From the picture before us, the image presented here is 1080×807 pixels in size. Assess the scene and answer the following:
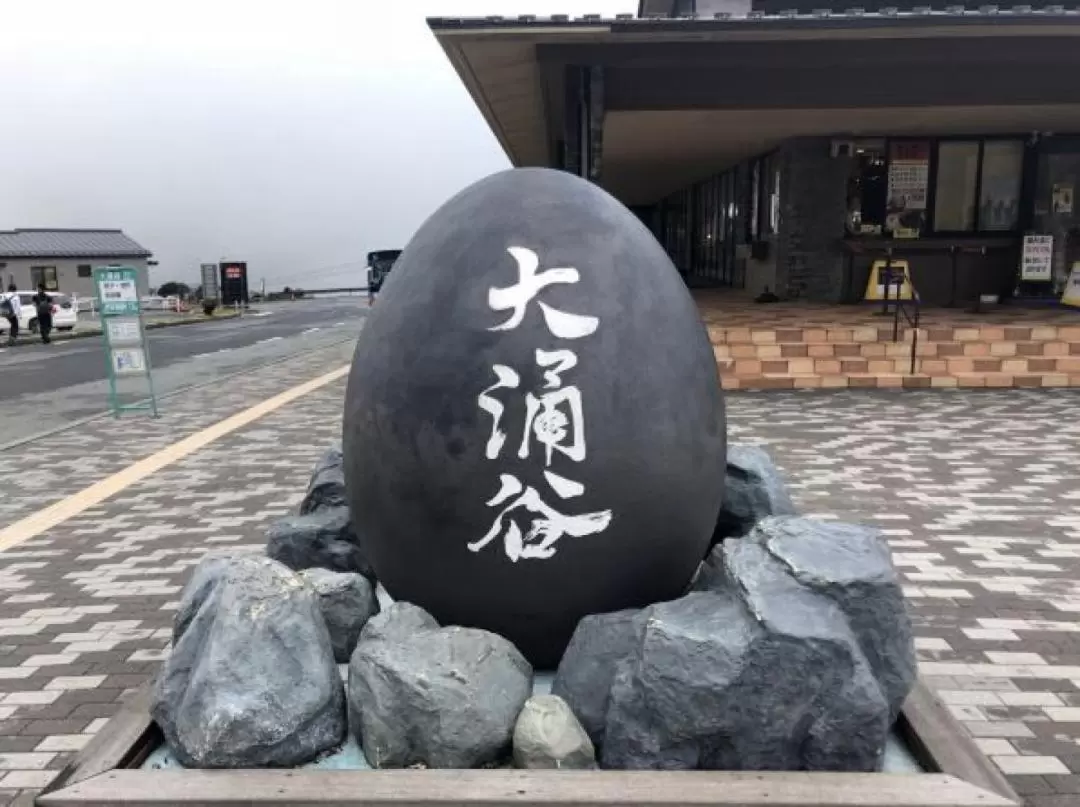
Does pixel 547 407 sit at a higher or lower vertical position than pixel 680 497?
higher

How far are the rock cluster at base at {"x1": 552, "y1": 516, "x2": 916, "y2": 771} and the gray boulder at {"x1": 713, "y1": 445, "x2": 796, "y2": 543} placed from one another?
132 centimetres

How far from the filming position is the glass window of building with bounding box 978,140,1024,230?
54.6 ft

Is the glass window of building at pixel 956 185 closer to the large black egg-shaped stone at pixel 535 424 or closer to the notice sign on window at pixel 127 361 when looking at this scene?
the notice sign on window at pixel 127 361

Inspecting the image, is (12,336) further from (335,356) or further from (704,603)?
(704,603)

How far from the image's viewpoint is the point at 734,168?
2167 cm

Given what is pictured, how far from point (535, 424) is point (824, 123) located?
13.7 metres

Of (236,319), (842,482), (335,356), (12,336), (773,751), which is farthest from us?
(236,319)

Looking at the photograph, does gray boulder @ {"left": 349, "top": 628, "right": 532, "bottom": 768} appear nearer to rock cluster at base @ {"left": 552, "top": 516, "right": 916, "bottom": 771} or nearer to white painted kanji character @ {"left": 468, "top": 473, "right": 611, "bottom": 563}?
rock cluster at base @ {"left": 552, "top": 516, "right": 916, "bottom": 771}

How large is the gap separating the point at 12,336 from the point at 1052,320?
28.7 meters

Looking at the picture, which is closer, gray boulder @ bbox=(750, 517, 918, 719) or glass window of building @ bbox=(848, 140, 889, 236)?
gray boulder @ bbox=(750, 517, 918, 719)

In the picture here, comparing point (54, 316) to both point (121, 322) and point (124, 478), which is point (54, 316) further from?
point (124, 478)

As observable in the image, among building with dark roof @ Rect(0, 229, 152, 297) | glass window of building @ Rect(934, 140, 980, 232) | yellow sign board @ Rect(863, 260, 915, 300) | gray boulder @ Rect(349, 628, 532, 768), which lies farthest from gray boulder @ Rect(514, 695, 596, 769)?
building with dark roof @ Rect(0, 229, 152, 297)

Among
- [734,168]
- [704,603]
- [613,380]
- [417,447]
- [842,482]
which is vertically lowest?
[842,482]

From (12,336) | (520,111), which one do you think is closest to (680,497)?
(520,111)
